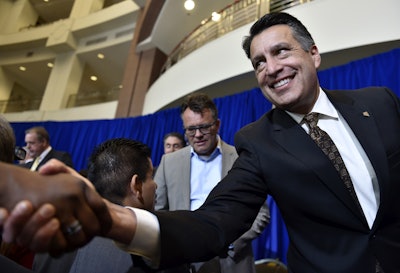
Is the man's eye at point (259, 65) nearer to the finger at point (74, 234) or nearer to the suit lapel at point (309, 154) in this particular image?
the suit lapel at point (309, 154)

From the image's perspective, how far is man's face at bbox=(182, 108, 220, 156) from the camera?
2.14 metres

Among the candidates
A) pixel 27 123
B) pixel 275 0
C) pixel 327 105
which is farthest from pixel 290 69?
pixel 27 123

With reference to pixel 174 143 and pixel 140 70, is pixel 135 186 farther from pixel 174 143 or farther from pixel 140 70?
pixel 140 70

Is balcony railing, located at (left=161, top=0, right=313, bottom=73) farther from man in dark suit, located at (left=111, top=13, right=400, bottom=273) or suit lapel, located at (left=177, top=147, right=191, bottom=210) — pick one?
man in dark suit, located at (left=111, top=13, right=400, bottom=273)

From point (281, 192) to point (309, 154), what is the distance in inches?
5.8

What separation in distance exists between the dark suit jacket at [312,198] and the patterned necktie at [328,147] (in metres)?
0.03

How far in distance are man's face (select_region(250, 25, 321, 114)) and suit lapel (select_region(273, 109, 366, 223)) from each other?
7 centimetres

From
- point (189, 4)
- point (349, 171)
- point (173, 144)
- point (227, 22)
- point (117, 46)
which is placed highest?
point (117, 46)

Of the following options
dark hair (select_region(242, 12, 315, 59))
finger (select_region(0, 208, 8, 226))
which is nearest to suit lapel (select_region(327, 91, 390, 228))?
dark hair (select_region(242, 12, 315, 59))

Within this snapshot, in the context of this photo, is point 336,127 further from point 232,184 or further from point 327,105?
point 232,184

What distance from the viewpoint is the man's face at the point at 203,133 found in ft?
7.02

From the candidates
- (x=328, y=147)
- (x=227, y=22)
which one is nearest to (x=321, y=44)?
(x=227, y=22)

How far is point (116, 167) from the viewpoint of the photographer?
1.29 m

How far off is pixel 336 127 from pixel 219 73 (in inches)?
187
